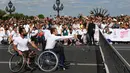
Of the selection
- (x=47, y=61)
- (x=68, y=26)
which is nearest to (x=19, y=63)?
(x=47, y=61)

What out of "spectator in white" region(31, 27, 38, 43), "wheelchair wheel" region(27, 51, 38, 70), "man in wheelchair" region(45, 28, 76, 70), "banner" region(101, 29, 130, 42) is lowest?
"banner" region(101, 29, 130, 42)

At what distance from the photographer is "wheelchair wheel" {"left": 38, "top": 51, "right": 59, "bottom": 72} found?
1236 cm

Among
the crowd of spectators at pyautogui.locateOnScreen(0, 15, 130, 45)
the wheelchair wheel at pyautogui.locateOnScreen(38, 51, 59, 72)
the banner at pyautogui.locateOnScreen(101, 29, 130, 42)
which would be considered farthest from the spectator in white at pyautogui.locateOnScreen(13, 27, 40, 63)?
the banner at pyautogui.locateOnScreen(101, 29, 130, 42)

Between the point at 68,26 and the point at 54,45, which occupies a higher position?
the point at 54,45

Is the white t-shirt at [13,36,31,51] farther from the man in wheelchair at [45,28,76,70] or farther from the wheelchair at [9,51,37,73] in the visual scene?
the man in wheelchair at [45,28,76,70]

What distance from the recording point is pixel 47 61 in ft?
40.7

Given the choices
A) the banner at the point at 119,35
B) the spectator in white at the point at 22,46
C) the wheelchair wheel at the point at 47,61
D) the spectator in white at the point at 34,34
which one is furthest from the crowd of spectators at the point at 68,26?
the spectator in white at the point at 22,46

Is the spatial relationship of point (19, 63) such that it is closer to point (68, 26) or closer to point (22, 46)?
point (22, 46)

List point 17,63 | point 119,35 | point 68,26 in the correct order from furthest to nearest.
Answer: point 119,35
point 68,26
point 17,63

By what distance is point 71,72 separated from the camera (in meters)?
12.5

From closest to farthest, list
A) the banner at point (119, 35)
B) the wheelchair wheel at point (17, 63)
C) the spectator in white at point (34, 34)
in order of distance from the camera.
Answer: the wheelchair wheel at point (17, 63)
the spectator in white at point (34, 34)
the banner at point (119, 35)

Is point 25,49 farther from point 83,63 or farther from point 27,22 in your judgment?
point 27,22

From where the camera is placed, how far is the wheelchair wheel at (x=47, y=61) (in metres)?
12.4

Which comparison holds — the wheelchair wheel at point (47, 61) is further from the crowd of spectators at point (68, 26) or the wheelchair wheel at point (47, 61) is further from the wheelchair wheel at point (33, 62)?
the crowd of spectators at point (68, 26)
